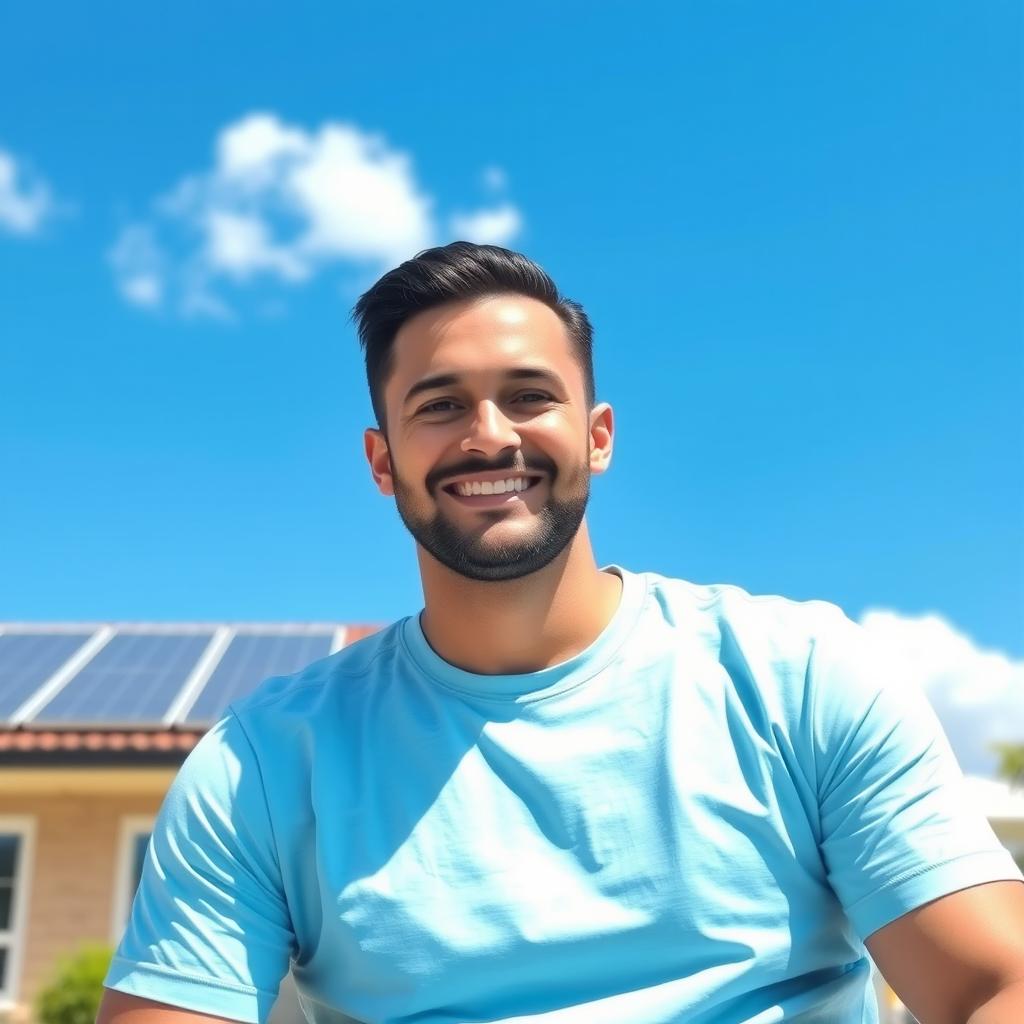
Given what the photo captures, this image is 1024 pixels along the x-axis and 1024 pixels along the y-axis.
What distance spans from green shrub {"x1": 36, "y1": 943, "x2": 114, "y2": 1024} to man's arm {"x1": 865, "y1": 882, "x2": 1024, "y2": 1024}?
8.33 m


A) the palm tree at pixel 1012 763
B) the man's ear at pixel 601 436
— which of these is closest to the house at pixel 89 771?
the man's ear at pixel 601 436

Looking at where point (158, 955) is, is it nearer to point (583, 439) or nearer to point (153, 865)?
point (153, 865)

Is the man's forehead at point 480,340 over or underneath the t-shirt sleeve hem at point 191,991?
over

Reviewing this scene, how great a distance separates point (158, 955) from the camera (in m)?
1.97

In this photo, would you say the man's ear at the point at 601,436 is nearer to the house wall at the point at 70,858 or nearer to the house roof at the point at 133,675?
the house roof at the point at 133,675

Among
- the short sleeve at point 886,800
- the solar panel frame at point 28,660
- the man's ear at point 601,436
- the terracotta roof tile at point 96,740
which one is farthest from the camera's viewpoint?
the solar panel frame at point 28,660

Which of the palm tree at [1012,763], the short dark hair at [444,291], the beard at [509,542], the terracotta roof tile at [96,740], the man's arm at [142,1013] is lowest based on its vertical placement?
the man's arm at [142,1013]

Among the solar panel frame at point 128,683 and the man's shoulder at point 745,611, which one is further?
the solar panel frame at point 128,683

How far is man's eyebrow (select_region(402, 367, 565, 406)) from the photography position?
224 centimetres

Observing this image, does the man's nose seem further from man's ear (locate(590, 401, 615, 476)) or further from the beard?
man's ear (locate(590, 401, 615, 476))

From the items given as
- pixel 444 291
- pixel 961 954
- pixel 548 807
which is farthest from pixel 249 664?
pixel 961 954

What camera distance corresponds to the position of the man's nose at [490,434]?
2.18 meters

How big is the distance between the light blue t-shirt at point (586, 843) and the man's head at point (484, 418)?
0.24 meters

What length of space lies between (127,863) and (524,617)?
353 inches
